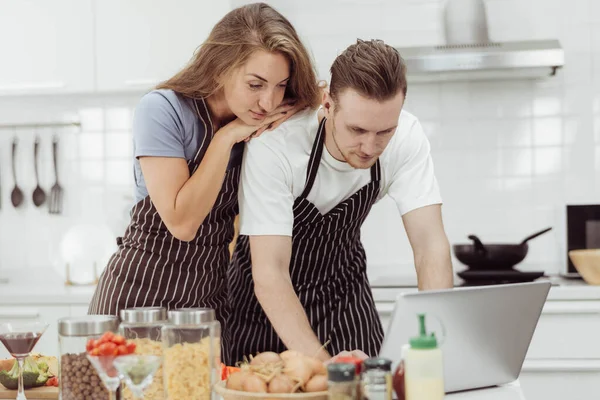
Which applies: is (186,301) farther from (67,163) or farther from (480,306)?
(67,163)

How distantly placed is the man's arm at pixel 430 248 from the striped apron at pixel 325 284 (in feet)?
0.48

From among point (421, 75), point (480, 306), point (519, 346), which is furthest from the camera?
point (421, 75)

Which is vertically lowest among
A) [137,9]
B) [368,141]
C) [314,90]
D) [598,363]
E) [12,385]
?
[598,363]

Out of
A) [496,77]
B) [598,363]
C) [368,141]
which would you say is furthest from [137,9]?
[598,363]

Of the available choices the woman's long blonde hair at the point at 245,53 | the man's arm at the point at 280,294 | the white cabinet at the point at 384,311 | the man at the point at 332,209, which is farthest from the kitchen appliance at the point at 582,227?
the man's arm at the point at 280,294

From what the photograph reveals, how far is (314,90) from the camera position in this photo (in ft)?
7.23

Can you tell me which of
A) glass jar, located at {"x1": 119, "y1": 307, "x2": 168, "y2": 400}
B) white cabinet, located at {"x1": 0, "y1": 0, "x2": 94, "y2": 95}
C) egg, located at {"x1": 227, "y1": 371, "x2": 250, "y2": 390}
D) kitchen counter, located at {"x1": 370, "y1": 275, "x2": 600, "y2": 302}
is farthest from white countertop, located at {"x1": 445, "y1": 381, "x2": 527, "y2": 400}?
white cabinet, located at {"x1": 0, "y1": 0, "x2": 94, "y2": 95}

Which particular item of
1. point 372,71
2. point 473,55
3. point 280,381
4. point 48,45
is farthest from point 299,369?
point 48,45

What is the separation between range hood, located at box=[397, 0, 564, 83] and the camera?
3.38m

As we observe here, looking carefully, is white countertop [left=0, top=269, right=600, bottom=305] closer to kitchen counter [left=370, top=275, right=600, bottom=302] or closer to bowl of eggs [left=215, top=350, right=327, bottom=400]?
kitchen counter [left=370, top=275, right=600, bottom=302]

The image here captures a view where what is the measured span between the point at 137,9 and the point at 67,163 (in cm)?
87

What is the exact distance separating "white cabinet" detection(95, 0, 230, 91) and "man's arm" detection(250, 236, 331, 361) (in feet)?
5.71

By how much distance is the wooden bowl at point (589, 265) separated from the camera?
10.7ft

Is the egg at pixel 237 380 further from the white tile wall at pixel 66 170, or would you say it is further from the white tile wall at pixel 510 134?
the white tile wall at pixel 66 170
